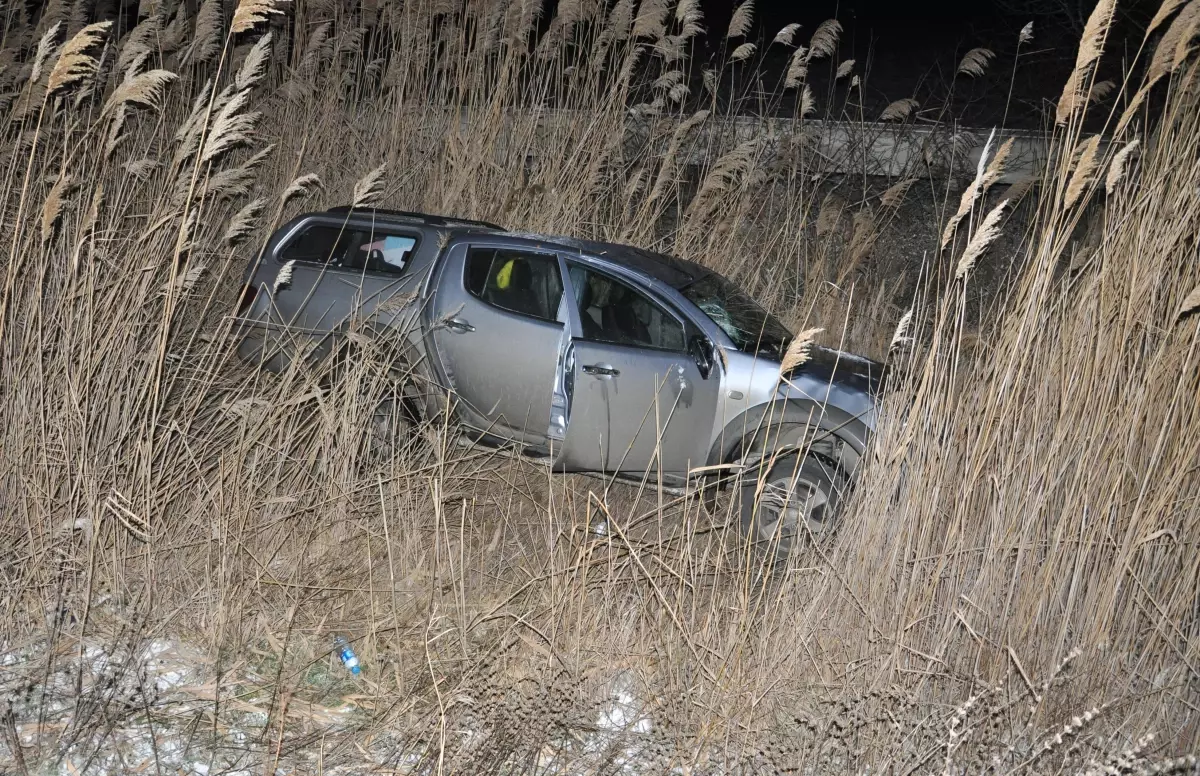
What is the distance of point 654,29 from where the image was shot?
8.72m

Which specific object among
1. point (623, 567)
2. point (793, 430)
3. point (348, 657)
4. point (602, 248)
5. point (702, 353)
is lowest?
point (348, 657)

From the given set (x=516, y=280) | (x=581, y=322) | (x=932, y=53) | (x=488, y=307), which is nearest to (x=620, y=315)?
(x=581, y=322)

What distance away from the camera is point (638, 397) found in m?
6.13

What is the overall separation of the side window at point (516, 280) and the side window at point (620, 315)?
0.15m

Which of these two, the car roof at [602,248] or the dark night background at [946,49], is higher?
the dark night background at [946,49]

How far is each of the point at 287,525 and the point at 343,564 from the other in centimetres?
27

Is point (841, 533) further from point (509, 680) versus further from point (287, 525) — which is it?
point (287, 525)

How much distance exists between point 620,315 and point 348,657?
9.41 ft

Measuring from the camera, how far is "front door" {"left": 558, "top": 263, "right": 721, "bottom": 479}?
20.0ft

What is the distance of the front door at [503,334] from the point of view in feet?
20.9

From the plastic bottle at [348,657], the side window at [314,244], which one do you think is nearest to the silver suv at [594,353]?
the side window at [314,244]

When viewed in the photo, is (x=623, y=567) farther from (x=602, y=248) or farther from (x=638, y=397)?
(x=602, y=248)

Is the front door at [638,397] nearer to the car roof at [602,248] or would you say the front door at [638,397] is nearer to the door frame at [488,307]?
the door frame at [488,307]

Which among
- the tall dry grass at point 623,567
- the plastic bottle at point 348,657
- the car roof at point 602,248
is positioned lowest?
the plastic bottle at point 348,657
